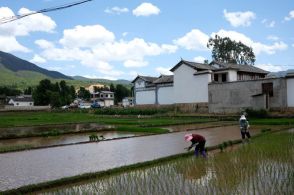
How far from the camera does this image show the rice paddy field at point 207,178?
788 cm

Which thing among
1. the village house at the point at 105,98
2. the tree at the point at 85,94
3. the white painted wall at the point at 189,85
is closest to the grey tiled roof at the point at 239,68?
the white painted wall at the point at 189,85

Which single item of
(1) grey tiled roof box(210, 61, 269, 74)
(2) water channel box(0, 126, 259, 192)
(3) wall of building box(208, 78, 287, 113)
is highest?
(1) grey tiled roof box(210, 61, 269, 74)

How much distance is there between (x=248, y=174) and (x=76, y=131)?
54.7 ft

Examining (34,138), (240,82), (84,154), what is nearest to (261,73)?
(240,82)

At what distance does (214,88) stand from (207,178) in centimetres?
3311

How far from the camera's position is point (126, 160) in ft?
42.1

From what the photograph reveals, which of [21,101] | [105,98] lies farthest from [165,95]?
[21,101]

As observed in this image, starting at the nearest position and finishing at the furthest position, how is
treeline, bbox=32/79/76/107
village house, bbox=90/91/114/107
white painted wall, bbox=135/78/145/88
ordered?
white painted wall, bbox=135/78/145/88, treeline, bbox=32/79/76/107, village house, bbox=90/91/114/107

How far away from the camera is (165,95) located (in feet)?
158

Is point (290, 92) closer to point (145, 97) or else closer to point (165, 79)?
point (165, 79)

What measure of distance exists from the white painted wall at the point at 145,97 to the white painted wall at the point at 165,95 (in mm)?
1301

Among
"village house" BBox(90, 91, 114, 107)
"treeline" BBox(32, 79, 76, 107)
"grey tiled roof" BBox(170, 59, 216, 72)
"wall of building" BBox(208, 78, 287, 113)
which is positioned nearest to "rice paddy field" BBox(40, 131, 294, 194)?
"wall of building" BBox(208, 78, 287, 113)

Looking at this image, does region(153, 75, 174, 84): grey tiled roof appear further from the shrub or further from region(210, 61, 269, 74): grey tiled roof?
the shrub

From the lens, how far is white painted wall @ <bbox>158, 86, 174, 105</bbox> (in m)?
47.4
